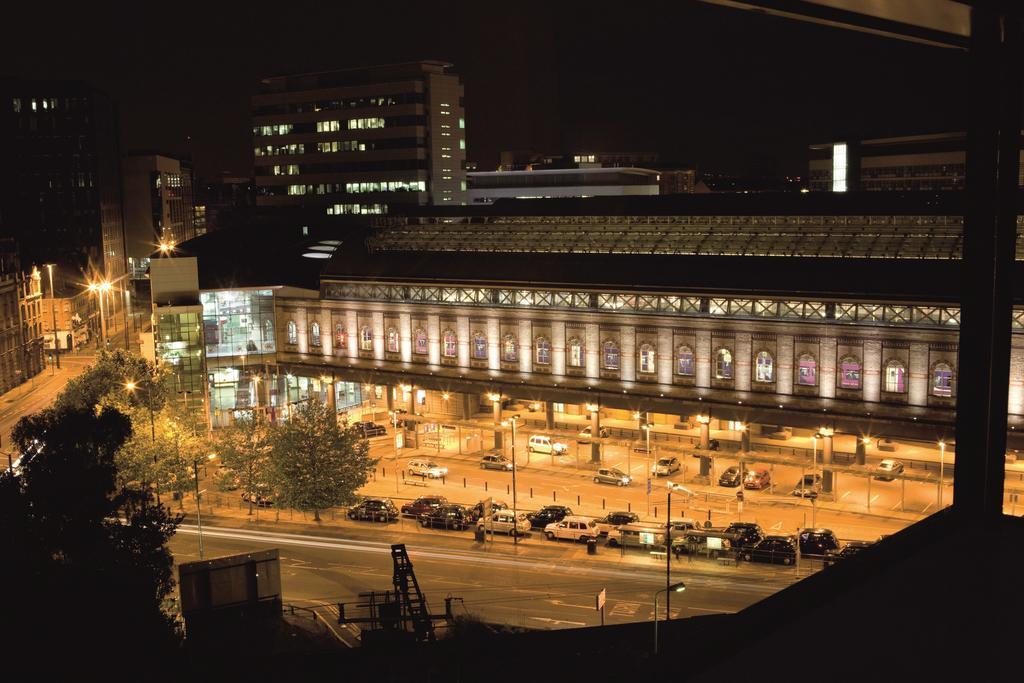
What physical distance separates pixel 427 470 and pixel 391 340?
54.5ft

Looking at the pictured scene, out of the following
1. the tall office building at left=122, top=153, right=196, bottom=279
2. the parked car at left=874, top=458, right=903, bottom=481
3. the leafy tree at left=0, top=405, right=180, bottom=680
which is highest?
the tall office building at left=122, top=153, right=196, bottom=279

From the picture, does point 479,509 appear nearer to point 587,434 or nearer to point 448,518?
point 448,518

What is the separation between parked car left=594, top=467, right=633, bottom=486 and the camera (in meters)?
52.1

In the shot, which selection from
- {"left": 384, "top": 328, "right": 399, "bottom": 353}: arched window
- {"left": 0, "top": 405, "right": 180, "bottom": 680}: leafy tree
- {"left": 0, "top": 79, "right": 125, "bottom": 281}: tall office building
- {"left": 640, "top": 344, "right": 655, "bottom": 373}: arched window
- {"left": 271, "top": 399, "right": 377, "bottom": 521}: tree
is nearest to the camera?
{"left": 0, "top": 405, "right": 180, "bottom": 680}: leafy tree

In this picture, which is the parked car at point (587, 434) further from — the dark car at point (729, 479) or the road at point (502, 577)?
the road at point (502, 577)

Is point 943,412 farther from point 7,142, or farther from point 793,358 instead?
point 7,142

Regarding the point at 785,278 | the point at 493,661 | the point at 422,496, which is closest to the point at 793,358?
the point at 785,278

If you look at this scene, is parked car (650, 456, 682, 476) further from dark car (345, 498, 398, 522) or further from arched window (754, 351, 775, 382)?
dark car (345, 498, 398, 522)

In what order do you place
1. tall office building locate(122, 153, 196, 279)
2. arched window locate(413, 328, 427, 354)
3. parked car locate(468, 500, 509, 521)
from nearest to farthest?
parked car locate(468, 500, 509, 521) → arched window locate(413, 328, 427, 354) → tall office building locate(122, 153, 196, 279)

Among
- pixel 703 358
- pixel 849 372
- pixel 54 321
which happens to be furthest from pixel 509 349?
pixel 54 321

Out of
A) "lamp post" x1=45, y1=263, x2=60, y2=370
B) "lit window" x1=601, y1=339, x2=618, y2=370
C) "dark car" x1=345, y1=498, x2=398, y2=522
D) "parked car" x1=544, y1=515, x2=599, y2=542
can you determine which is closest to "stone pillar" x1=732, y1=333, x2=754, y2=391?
"lit window" x1=601, y1=339, x2=618, y2=370

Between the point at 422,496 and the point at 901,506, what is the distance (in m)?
22.5

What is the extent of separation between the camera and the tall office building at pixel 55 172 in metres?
132

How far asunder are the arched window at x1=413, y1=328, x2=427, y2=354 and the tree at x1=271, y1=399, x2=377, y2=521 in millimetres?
19230
